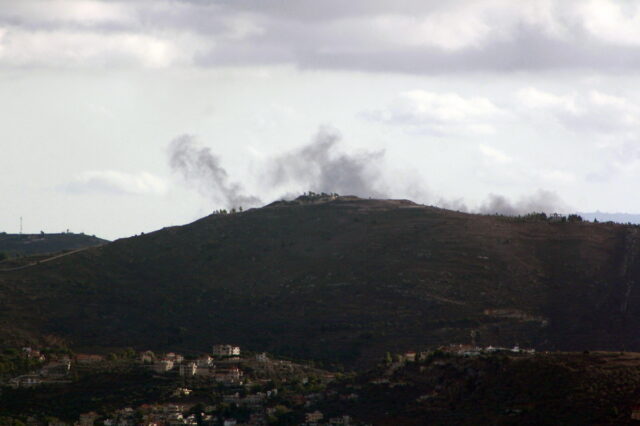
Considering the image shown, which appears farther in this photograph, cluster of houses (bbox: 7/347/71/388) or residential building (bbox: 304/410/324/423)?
cluster of houses (bbox: 7/347/71/388)

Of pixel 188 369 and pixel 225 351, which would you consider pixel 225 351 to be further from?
pixel 188 369

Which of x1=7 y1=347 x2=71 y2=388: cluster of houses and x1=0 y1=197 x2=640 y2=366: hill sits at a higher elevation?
x1=0 y1=197 x2=640 y2=366: hill

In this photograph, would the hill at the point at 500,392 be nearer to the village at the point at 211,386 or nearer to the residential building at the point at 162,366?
the village at the point at 211,386

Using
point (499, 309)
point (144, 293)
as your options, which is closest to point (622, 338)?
point (499, 309)

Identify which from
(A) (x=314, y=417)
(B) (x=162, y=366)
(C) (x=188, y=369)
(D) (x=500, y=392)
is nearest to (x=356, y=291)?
(C) (x=188, y=369)

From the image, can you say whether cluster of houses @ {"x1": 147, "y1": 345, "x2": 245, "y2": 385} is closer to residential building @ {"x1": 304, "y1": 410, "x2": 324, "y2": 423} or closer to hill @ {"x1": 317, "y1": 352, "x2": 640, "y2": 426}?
hill @ {"x1": 317, "y1": 352, "x2": 640, "y2": 426}

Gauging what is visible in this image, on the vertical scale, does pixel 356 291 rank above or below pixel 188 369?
above

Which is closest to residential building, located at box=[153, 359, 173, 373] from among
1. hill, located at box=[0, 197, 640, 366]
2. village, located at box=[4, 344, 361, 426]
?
village, located at box=[4, 344, 361, 426]

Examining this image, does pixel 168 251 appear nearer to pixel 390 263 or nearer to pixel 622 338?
pixel 390 263
